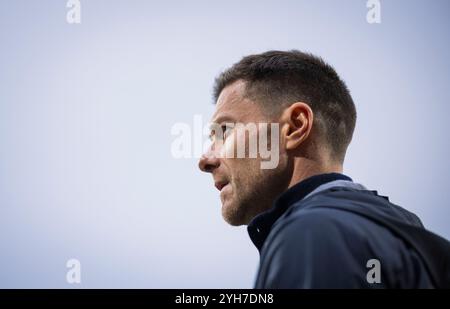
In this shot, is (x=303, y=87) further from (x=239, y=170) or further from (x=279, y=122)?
(x=239, y=170)

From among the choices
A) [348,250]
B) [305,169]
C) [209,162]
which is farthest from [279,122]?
[348,250]

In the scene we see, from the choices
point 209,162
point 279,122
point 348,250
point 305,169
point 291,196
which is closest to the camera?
Answer: point 348,250

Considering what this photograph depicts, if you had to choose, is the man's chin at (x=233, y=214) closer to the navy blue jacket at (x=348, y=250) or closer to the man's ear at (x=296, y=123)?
the man's ear at (x=296, y=123)

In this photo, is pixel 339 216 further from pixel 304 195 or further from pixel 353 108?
pixel 353 108

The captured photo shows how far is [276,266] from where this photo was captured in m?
0.90

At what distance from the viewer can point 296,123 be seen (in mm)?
1689

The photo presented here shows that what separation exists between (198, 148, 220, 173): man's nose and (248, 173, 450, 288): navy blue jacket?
0.74 meters

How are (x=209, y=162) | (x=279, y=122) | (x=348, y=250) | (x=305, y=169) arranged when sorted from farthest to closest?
1. (x=209, y=162)
2. (x=279, y=122)
3. (x=305, y=169)
4. (x=348, y=250)

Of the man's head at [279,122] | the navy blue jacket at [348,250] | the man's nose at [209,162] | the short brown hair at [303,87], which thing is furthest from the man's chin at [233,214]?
the navy blue jacket at [348,250]

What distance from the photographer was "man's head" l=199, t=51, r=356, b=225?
1.64 meters

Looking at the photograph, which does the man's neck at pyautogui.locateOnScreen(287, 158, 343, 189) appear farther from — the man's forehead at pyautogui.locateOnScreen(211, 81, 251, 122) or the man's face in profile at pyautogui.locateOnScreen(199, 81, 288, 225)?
the man's forehead at pyautogui.locateOnScreen(211, 81, 251, 122)

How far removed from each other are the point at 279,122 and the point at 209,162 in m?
0.37

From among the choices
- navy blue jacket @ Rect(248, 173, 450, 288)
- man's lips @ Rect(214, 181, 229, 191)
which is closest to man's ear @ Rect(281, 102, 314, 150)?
man's lips @ Rect(214, 181, 229, 191)
